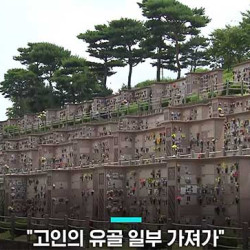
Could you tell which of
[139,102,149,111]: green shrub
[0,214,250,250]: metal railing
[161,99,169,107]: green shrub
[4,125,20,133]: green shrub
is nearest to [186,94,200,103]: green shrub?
[161,99,169,107]: green shrub

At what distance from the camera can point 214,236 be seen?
80.1 feet

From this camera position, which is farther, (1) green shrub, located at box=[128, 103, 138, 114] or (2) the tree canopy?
(2) the tree canopy

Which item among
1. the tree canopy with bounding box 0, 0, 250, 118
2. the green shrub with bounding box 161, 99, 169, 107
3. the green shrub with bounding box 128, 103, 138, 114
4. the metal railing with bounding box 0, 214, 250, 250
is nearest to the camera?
the metal railing with bounding box 0, 214, 250, 250

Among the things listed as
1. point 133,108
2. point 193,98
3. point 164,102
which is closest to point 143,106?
point 133,108

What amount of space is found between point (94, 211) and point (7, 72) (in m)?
33.6

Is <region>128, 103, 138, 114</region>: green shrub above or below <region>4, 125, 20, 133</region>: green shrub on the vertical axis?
below

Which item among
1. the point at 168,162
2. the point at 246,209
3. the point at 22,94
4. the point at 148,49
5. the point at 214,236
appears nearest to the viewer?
the point at 214,236

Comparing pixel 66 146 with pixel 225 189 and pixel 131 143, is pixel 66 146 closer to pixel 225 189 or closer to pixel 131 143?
pixel 131 143

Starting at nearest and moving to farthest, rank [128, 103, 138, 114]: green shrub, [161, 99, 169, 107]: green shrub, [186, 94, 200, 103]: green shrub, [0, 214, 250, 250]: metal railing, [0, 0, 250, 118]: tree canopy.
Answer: [0, 214, 250, 250]: metal railing
[186, 94, 200, 103]: green shrub
[161, 99, 169, 107]: green shrub
[128, 103, 138, 114]: green shrub
[0, 0, 250, 118]: tree canopy

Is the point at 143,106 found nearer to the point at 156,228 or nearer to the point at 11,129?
the point at 156,228

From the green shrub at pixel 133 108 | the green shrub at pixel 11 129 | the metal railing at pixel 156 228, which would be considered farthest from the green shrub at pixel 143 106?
the green shrub at pixel 11 129

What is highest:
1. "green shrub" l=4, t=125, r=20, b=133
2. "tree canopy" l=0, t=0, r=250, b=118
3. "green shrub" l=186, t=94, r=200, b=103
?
"tree canopy" l=0, t=0, r=250, b=118

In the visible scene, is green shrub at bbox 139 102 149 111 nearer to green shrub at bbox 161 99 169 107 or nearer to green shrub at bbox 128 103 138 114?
green shrub at bbox 128 103 138 114

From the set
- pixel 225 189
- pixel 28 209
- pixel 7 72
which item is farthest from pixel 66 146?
pixel 7 72
